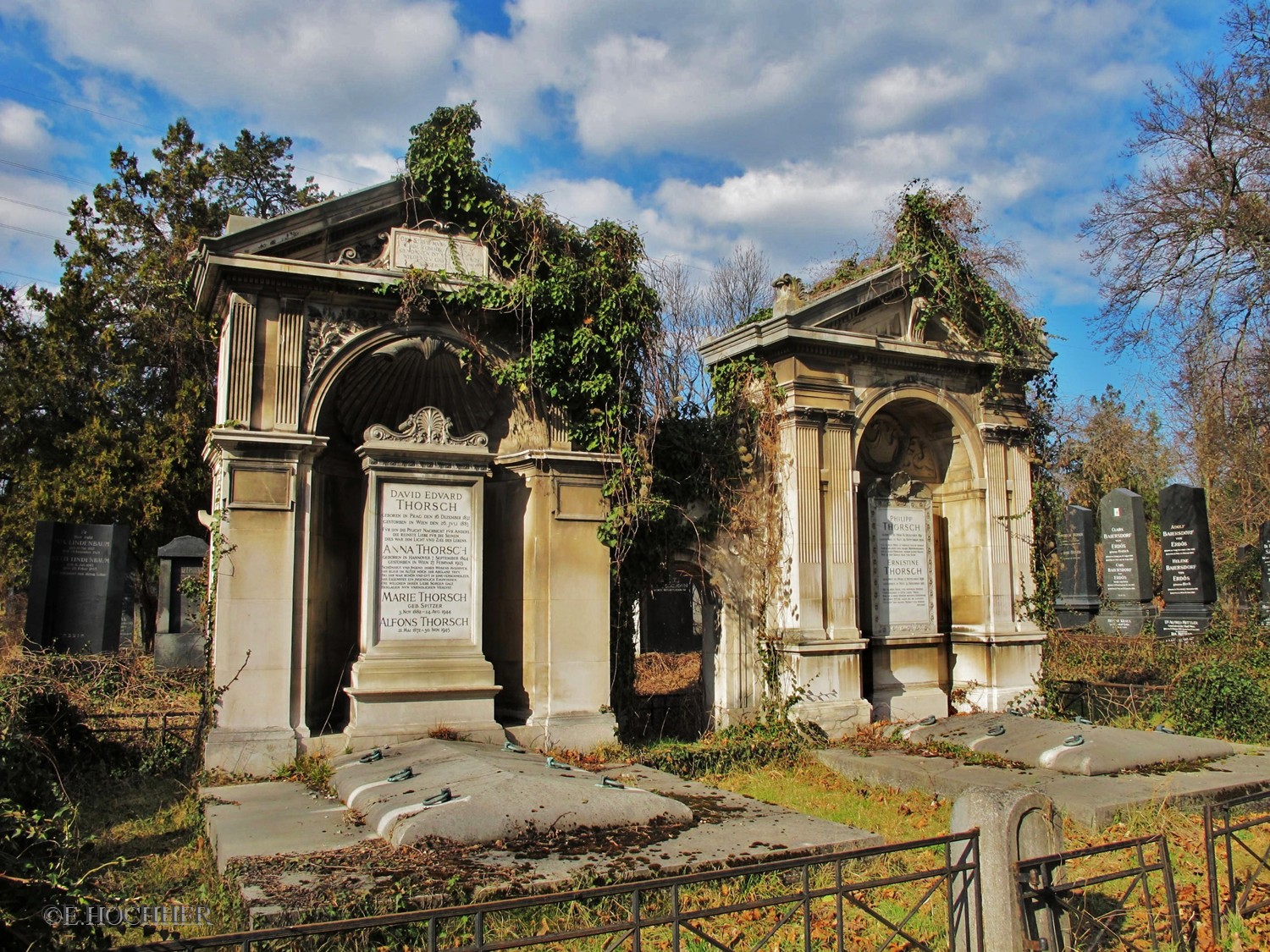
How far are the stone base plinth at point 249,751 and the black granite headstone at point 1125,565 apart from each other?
1638cm

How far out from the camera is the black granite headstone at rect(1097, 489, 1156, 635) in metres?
19.7

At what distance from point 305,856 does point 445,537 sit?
4.33 m

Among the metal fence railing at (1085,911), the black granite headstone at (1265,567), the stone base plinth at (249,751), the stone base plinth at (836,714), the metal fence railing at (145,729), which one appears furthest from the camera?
the black granite headstone at (1265,567)

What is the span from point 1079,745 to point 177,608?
16.1 meters

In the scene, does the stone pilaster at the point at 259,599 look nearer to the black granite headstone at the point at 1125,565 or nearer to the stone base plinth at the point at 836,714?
the stone base plinth at the point at 836,714

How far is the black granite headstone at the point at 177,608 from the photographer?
17.6 meters

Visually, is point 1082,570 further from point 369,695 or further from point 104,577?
point 104,577

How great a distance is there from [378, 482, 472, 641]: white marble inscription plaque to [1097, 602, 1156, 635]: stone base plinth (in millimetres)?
14337

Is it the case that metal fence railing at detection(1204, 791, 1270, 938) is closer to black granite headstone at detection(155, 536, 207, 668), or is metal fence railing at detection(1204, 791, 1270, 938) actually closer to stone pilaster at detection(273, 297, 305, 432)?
stone pilaster at detection(273, 297, 305, 432)

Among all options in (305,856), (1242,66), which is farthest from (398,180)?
(1242,66)

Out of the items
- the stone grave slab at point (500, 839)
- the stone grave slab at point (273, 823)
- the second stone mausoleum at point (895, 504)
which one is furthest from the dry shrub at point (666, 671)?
the stone grave slab at point (500, 839)

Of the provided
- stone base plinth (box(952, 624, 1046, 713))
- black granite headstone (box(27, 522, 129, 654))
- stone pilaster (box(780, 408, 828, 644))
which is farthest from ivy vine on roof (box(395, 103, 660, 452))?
black granite headstone (box(27, 522, 129, 654))

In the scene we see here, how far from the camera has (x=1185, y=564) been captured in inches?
711

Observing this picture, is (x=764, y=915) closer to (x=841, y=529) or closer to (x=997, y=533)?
(x=841, y=529)
